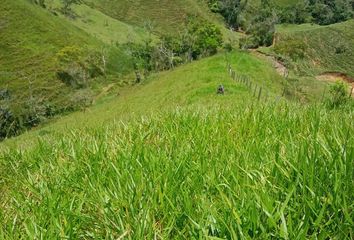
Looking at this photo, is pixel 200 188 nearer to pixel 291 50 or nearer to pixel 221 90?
pixel 221 90

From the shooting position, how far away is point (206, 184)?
2533 millimetres

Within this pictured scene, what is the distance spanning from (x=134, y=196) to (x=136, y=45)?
198406mm

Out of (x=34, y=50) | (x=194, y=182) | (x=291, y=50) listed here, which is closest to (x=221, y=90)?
(x=194, y=182)

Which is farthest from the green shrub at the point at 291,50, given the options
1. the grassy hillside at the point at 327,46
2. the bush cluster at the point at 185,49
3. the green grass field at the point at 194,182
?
the green grass field at the point at 194,182

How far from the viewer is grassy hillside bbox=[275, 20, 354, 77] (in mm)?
136375

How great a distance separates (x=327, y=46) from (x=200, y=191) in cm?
16040

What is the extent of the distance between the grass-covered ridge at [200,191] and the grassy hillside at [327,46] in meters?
125

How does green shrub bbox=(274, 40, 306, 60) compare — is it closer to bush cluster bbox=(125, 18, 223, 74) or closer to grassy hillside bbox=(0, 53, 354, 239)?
bush cluster bbox=(125, 18, 223, 74)

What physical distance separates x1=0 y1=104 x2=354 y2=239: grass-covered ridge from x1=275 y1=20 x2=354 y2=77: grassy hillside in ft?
411

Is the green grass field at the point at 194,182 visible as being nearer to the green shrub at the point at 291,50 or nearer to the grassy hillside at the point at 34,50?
the green shrub at the point at 291,50

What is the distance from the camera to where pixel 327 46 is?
15275cm

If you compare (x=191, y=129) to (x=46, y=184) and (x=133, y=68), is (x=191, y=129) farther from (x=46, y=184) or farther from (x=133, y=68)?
(x=133, y=68)

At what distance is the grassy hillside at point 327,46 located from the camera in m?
136

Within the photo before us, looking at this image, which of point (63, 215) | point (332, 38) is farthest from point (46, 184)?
point (332, 38)
